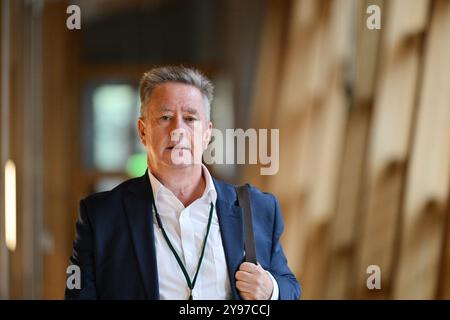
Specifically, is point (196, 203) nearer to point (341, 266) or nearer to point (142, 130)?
point (142, 130)

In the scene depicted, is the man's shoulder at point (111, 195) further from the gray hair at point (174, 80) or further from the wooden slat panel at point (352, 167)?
the wooden slat panel at point (352, 167)

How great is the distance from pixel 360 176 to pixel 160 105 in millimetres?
1019

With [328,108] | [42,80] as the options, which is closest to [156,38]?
[42,80]

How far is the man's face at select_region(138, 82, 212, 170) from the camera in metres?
0.73

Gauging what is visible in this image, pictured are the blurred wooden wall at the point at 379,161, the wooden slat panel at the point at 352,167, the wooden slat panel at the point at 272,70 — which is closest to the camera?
the blurred wooden wall at the point at 379,161

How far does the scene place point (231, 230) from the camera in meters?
0.74

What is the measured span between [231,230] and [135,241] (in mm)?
101

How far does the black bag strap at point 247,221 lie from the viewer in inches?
29.0

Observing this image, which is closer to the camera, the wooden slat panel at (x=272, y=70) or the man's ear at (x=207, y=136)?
the man's ear at (x=207, y=136)

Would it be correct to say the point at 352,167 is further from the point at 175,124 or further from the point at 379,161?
the point at 175,124

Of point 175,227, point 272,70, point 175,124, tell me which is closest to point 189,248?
point 175,227

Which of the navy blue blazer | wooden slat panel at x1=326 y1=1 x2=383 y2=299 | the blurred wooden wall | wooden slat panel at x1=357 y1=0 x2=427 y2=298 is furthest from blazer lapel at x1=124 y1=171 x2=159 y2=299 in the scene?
wooden slat panel at x1=357 y1=0 x2=427 y2=298

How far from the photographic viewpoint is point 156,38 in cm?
562

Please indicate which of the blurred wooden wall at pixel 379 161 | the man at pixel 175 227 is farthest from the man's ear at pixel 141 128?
the blurred wooden wall at pixel 379 161
